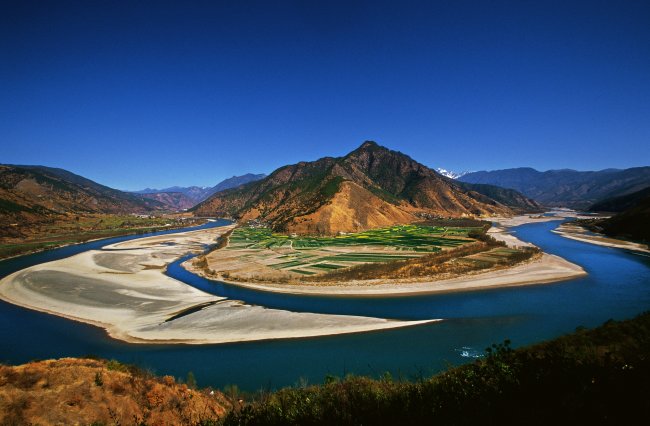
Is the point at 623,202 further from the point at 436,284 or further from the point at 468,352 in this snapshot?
the point at 468,352

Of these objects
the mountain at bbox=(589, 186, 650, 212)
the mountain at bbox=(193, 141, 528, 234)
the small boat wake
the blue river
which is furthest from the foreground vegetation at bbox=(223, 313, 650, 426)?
the mountain at bbox=(589, 186, 650, 212)

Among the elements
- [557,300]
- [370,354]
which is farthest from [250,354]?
[557,300]

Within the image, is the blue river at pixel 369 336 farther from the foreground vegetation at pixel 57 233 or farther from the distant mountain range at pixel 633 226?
the foreground vegetation at pixel 57 233

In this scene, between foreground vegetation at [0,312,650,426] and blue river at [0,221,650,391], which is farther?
blue river at [0,221,650,391]

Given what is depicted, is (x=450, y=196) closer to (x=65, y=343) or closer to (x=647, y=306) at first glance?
(x=647, y=306)

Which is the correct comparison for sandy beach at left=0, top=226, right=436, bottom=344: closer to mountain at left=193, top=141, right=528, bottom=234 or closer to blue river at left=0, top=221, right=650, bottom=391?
blue river at left=0, top=221, right=650, bottom=391

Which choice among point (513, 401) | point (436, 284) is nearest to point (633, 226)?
point (436, 284)
